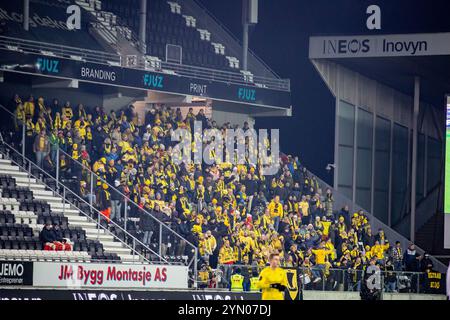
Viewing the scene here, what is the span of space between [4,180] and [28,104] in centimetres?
292

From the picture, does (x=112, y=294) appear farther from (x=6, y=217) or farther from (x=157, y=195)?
(x=157, y=195)

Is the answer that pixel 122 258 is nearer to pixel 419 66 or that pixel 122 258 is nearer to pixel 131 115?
pixel 131 115

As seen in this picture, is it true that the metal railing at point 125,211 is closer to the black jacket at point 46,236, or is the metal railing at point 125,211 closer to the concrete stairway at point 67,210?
the concrete stairway at point 67,210

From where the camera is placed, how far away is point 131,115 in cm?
3275

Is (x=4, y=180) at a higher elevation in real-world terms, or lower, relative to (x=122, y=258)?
higher

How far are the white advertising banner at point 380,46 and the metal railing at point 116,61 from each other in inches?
65.7

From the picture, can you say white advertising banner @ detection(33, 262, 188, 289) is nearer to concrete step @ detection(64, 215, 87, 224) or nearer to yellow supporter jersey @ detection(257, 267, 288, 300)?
concrete step @ detection(64, 215, 87, 224)

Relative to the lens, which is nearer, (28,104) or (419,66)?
(28,104)

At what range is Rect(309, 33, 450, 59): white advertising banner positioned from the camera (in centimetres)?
3731

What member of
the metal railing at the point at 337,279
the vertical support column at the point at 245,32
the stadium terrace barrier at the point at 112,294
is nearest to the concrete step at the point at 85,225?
the metal railing at the point at 337,279

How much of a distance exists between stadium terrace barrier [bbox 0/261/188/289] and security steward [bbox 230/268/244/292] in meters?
1.04

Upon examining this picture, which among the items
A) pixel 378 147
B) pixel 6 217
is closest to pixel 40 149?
pixel 6 217

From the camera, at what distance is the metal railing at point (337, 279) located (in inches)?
1045

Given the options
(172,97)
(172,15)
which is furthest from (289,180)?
(172,15)
